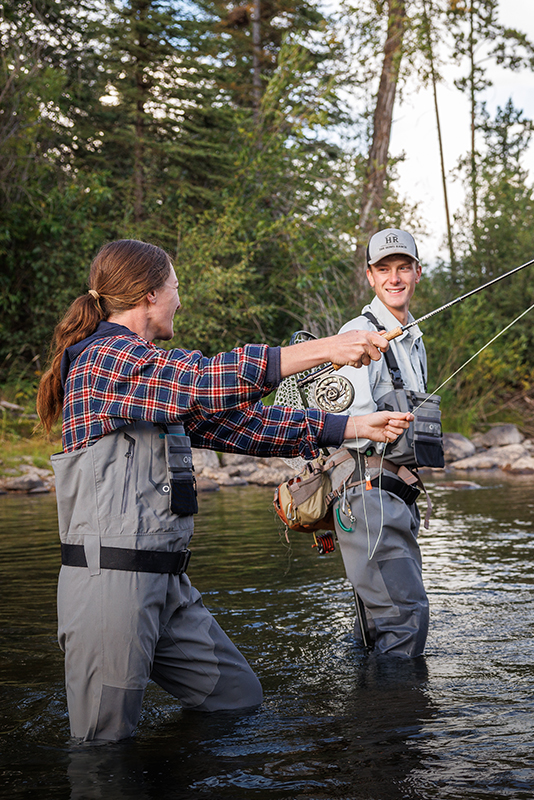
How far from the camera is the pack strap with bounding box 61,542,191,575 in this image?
2.88 meters

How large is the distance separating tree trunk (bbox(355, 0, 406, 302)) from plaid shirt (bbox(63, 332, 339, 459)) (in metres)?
15.2

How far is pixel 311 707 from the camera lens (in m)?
3.83

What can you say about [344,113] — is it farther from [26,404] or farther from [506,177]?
→ [26,404]

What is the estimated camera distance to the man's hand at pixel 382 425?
3.69 metres

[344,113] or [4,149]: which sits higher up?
[344,113]

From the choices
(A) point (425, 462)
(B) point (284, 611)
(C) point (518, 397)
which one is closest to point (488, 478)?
(C) point (518, 397)

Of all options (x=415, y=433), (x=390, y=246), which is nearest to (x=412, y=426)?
(x=415, y=433)

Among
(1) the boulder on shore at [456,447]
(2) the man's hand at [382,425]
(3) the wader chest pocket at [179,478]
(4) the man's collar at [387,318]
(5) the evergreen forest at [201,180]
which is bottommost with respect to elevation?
(1) the boulder on shore at [456,447]

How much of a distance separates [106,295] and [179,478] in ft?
2.36

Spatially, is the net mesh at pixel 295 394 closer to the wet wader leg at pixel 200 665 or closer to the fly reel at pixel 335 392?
the fly reel at pixel 335 392

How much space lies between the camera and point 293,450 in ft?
11.4

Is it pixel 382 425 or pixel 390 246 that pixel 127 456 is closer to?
pixel 382 425

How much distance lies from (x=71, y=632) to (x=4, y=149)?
14.3 m

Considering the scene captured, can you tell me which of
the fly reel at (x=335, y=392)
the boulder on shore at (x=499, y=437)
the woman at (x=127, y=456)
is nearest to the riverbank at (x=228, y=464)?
the boulder on shore at (x=499, y=437)
